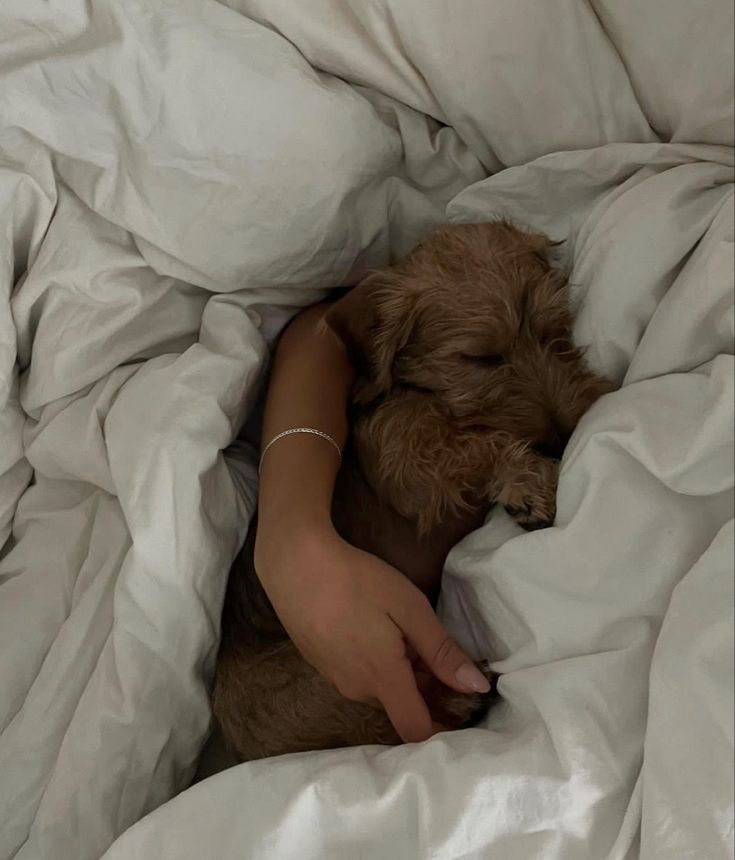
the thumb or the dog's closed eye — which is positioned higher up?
the dog's closed eye

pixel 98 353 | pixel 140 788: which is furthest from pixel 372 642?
pixel 98 353

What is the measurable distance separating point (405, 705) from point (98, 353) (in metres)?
1.01

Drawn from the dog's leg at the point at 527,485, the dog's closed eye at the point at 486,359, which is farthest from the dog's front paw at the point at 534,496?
the dog's closed eye at the point at 486,359

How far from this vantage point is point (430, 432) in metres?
1.83

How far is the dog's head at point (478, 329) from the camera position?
1693 millimetres

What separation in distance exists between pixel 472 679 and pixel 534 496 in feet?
1.19

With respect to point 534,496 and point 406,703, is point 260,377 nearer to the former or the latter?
point 534,496

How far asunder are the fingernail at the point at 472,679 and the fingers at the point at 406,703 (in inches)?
3.4

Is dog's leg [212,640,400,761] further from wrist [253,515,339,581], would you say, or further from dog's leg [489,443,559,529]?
dog's leg [489,443,559,529]

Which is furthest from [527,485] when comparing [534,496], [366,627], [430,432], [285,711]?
[285,711]

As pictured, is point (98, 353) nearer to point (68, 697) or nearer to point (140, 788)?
point (68, 697)

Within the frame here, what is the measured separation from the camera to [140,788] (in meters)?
1.69

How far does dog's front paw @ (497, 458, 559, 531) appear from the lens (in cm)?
158

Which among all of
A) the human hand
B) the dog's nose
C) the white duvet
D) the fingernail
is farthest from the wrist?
the dog's nose
